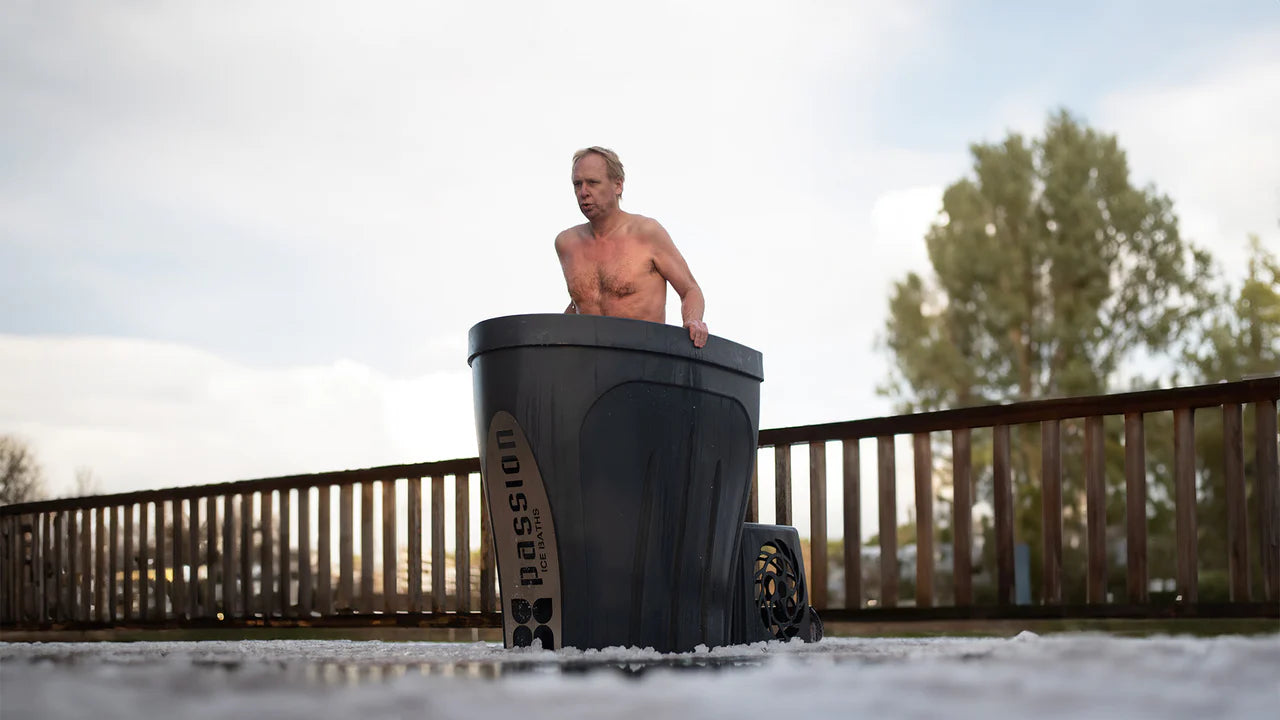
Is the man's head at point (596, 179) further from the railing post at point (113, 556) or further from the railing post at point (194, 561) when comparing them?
the railing post at point (113, 556)

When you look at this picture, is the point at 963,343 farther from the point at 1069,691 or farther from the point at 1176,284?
the point at 1069,691

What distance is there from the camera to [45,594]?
7.18 meters

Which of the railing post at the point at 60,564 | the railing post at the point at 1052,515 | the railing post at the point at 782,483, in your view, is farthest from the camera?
the railing post at the point at 60,564

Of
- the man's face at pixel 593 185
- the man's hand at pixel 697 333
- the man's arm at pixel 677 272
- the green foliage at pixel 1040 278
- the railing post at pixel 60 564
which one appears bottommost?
the railing post at pixel 60 564

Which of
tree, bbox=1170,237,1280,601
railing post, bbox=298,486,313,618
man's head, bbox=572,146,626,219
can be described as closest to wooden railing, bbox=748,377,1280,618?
man's head, bbox=572,146,626,219

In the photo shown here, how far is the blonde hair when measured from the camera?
2.89 meters

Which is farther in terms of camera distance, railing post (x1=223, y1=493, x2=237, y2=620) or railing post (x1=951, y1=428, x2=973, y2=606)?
railing post (x1=223, y1=493, x2=237, y2=620)

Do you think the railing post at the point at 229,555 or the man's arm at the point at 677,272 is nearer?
the man's arm at the point at 677,272

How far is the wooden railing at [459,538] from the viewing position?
3781 millimetres

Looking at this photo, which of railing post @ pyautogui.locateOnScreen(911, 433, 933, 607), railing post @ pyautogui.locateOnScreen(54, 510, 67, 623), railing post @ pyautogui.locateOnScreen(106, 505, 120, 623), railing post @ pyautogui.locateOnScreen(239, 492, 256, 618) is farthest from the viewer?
railing post @ pyautogui.locateOnScreen(54, 510, 67, 623)

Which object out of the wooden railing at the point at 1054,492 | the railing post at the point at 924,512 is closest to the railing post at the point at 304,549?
the wooden railing at the point at 1054,492

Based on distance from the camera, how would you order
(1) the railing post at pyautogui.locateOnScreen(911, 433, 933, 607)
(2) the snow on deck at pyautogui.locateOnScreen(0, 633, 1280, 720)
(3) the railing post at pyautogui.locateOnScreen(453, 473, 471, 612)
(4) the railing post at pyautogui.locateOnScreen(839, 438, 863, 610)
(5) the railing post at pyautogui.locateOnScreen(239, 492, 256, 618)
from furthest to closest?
1. (5) the railing post at pyautogui.locateOnScreen(239, 492, 256, 618)
2. (3) the railing post at pyautogui.locateOnScreen(453, 473, 471, 612)
3. (4) the railing post at pyautogui.locateOnScreen(839, 438, 863, 610)
4. (1) the railing post at pyautogui.locateOnScreen(911, 433, 933, 607)
5. (2) the snow on deck at pyautogui.locateOnScreen(0, 633, 1280, 720)

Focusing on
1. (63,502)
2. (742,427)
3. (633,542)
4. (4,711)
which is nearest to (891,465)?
(742,427)

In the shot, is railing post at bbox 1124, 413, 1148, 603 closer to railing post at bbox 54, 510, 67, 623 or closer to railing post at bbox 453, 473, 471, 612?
railing post at bbox 453, 473, 471, 612
